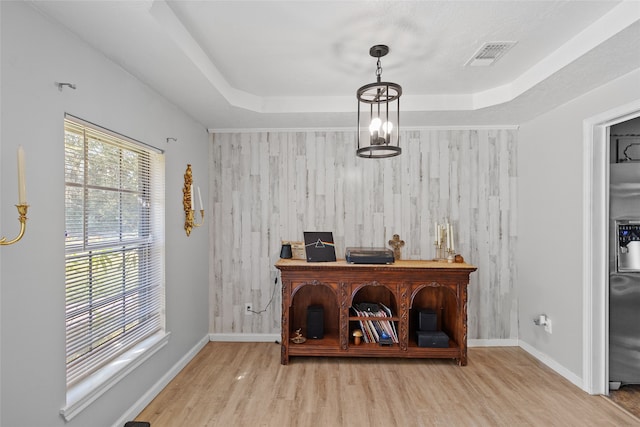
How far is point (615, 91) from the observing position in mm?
2391

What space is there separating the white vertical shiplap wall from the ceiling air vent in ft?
3.95

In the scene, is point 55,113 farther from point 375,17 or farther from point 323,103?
point 323,103

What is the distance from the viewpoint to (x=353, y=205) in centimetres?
369

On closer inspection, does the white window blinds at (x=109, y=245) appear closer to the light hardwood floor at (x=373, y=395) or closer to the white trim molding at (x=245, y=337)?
the light hardwood floor at (x=373, y=395)

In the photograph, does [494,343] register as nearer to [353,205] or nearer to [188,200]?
[353,205]

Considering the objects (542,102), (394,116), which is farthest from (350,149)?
(542,102)

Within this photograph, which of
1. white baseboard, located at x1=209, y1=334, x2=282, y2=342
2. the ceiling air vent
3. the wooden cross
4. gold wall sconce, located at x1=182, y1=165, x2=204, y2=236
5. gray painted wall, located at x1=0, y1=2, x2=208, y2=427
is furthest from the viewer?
white baseboard, located at x1=209, y1=334, x2=282, y2=342

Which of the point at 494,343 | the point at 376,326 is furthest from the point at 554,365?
the point at 376,326

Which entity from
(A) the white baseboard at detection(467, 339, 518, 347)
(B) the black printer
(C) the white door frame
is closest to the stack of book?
(B) the black printer

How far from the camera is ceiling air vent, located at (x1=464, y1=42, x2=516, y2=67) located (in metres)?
2.20

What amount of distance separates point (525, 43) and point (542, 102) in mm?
916

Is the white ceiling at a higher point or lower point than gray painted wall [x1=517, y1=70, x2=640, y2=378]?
higher

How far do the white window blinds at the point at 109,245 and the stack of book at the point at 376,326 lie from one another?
6.03 feet

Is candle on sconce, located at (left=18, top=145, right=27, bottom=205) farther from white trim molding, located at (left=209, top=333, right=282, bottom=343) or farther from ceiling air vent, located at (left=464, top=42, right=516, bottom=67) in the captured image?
white trim molding, located at (left=209, top=333, right=282, bottom=343)
